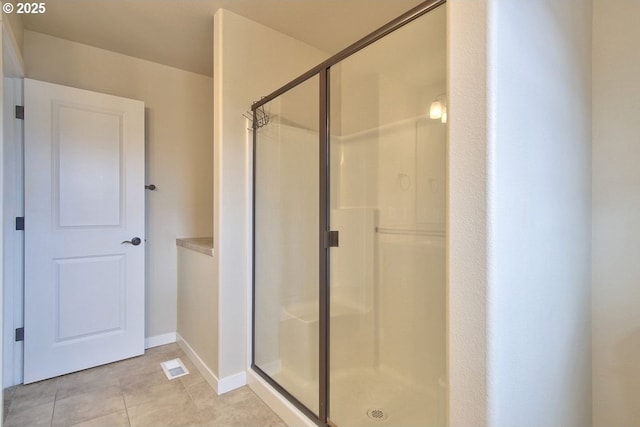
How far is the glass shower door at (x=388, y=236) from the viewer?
1339 millimetres

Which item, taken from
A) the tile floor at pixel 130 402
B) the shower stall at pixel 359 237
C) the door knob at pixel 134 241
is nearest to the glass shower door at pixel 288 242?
the shower stall at pixel 359 237

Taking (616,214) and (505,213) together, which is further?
(616,214)

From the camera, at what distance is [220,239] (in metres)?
1.92

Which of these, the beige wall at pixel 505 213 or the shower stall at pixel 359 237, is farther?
the shower stall at pixel 359 237

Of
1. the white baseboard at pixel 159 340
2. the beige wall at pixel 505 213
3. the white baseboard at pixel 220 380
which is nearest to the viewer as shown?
the beige wall at pixel 505 213

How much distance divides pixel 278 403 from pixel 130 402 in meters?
0.92

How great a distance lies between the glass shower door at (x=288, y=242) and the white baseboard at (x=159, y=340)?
1098 mm

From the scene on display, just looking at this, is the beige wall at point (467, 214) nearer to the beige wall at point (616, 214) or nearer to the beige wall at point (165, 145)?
the beige wall at point (616, 214)

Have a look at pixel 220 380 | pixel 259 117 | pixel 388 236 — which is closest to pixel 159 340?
pixel 220 380

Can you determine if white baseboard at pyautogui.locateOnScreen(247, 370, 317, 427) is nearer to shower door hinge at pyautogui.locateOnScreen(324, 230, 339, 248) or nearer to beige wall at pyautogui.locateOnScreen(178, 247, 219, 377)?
beige wall at pyautogui.locateOnScreen(178, 247, 219, 377)

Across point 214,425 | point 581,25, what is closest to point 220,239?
point 214,425

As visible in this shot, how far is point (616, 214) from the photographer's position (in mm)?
1409

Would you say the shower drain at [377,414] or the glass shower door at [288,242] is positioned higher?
the glass shower door at [288,242]

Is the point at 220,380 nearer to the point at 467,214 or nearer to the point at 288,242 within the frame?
the point at 288,242
